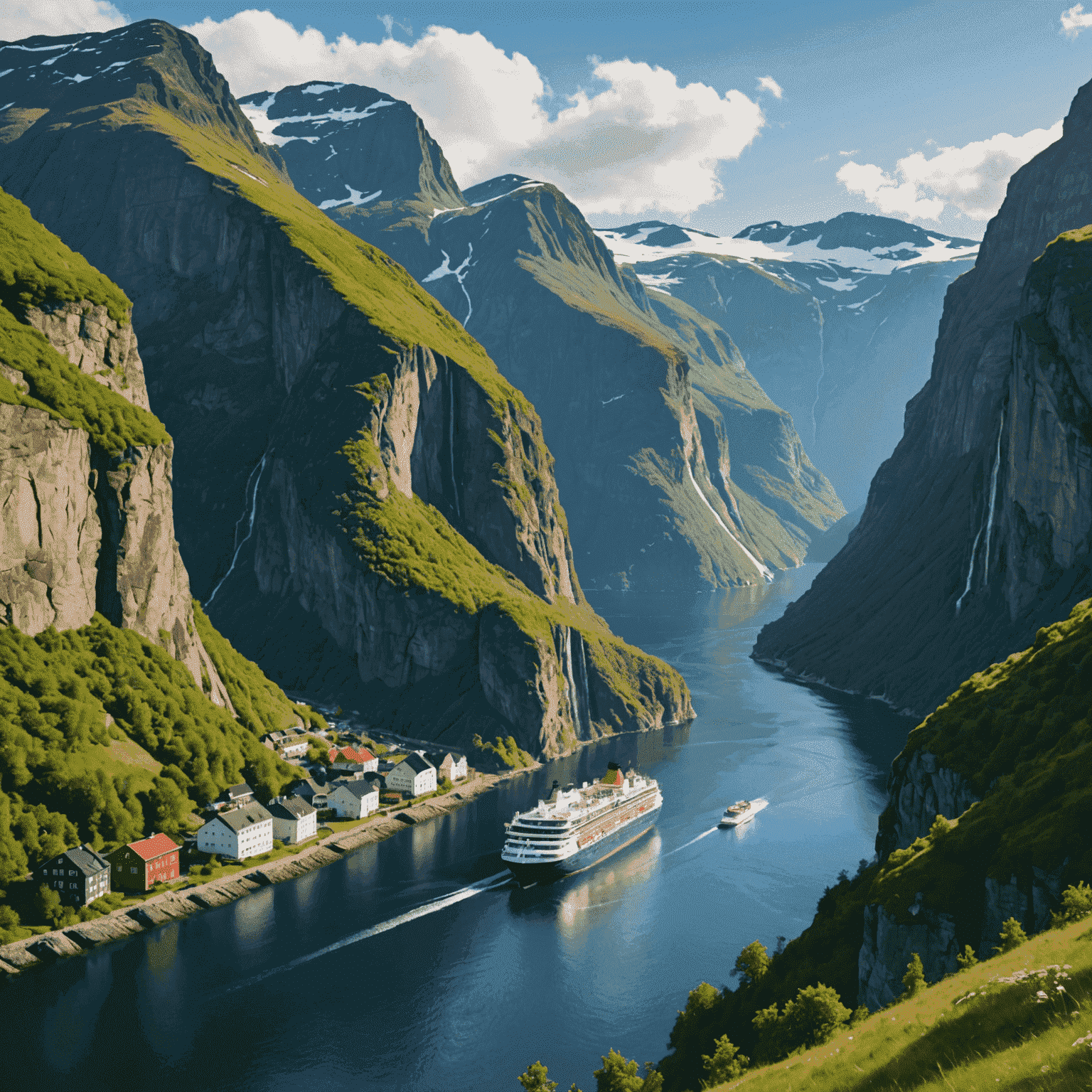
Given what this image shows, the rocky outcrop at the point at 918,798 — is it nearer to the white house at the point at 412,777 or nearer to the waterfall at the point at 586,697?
the white house at the point at 412,777

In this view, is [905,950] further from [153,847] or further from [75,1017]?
[153,847]

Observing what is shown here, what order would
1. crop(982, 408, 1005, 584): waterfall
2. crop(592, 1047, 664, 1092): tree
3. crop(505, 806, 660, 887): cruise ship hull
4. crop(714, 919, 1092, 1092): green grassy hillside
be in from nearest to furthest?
crop(714, 919, 1092, 1092): green grassy hillside
crop(592, 1047, 664, 1092): tree
crop(505, 806, 660, 887): cruise ship hull
crop(982, 408, 1005, 584): waterfall

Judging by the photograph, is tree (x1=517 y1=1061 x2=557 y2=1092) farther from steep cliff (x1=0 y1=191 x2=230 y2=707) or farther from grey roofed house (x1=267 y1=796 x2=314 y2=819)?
steep cliff (x1=0 y1=191 x2=230 y2=707)

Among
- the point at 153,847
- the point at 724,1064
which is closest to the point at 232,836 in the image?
the point at 153,847

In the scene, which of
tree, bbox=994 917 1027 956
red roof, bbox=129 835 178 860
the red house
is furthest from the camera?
red roof, bbox=129 835 178 860

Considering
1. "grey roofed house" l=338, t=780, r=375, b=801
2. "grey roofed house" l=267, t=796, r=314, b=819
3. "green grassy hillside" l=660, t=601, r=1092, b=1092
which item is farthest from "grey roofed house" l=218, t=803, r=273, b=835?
"green grassy hillside" l=660, t=601, r=1092, b=1092

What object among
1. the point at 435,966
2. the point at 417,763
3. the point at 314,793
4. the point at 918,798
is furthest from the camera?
the point at 417,763
